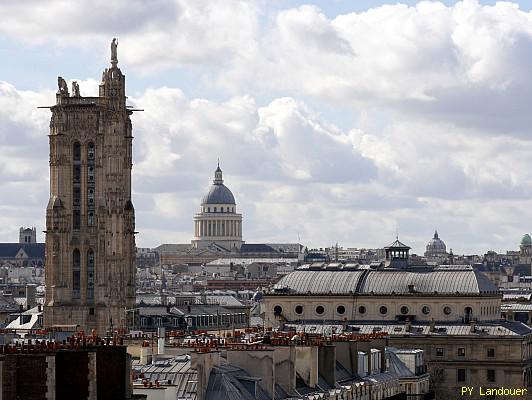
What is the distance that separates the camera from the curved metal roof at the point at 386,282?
165375 mm

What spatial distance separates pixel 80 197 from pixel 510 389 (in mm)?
46332

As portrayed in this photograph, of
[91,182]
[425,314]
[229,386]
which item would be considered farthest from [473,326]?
[229,386]

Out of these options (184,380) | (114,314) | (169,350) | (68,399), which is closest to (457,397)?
(114,314)

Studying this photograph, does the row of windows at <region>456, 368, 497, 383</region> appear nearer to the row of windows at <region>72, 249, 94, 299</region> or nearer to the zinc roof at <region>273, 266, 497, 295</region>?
the zinc roof at <region>273, 266, 497, 295</region>

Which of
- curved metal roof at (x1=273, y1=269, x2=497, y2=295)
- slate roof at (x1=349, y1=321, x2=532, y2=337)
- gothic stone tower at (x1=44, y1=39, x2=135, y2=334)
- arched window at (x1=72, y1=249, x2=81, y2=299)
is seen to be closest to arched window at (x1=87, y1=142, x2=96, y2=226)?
gothic stone tower at (x1=44, y1=39, x2=135, y2=334)

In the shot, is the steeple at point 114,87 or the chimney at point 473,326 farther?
the steeple at point 114,87

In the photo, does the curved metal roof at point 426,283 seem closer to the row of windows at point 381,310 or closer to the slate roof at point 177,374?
the row of windows at point 381,310

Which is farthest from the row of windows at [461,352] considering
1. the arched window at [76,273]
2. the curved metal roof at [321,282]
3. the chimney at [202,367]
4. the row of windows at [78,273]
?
the chimney at [202,367]

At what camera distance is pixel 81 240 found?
604 ft

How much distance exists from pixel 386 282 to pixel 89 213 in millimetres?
29116

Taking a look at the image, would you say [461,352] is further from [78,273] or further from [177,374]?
[177,374]

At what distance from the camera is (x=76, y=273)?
184 meters

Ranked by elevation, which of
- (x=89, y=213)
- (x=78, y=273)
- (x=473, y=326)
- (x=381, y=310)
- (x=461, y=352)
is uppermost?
(x=89, y=213)

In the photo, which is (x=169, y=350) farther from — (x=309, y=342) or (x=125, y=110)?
(x=125, y=110)
